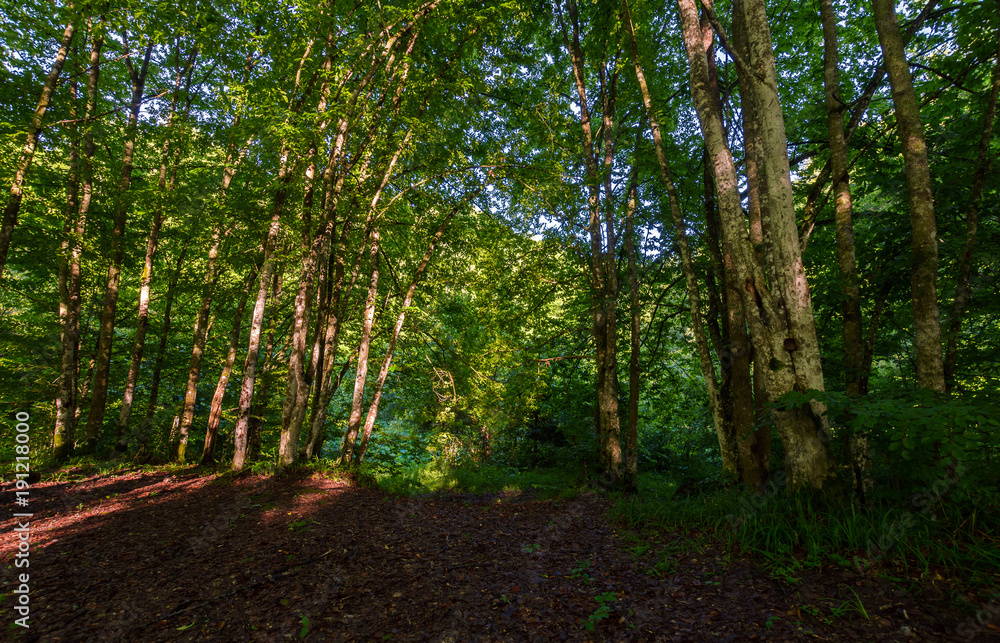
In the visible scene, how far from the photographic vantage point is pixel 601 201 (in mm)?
7824

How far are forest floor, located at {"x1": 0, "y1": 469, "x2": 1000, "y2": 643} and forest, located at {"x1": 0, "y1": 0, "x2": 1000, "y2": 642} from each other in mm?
35

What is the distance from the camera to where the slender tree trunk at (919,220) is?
11.5 feet

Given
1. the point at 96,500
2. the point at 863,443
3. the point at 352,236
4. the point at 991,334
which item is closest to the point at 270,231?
the point at 352,236

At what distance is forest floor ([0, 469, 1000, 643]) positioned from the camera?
8.50 ft

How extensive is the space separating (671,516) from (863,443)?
209cm

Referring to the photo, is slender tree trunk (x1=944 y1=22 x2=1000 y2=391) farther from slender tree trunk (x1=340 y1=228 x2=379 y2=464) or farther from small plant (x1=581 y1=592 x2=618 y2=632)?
slender tree trunk (x1=340 y1=228 x2=379 y2=464)

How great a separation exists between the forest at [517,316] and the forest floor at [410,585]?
0.12 feet

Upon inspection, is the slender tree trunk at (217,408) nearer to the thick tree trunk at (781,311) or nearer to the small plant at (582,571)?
the small plant at (582,571)

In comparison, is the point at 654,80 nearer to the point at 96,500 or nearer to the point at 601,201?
the point at 601,201

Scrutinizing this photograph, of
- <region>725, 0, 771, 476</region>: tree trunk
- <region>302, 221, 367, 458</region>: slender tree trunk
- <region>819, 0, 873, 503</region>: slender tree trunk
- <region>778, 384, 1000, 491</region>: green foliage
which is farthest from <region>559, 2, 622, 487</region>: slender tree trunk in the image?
<region>302, 221, 367, 458</region>: slender tree trunk

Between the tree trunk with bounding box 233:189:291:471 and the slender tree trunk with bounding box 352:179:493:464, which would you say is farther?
the slender tree trunk with bounding box 352:179:493:464

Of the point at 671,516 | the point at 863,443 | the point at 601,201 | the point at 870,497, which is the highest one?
the point at 601,201

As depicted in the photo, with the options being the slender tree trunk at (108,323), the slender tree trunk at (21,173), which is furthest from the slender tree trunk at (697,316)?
the slender tree trunk at (108,323)

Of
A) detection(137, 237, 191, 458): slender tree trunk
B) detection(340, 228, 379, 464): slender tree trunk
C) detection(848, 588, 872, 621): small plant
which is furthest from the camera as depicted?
detection(137, 237, 191, 458): slender tree trunk
